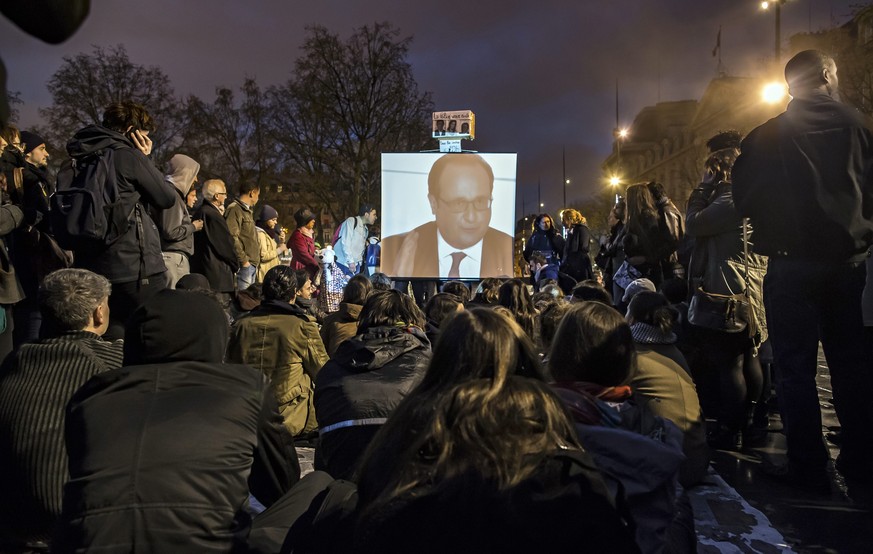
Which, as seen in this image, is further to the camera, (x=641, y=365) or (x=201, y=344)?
(x=641, y=365)

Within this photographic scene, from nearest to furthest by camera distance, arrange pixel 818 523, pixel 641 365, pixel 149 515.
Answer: pixel 149 515, pixel 818 523, pixel 641 365

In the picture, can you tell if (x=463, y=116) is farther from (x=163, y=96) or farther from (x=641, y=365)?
(x=163, y=96)

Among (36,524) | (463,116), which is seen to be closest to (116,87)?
(463,116)

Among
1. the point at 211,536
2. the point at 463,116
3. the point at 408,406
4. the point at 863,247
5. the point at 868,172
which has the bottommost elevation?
the point at 211,536

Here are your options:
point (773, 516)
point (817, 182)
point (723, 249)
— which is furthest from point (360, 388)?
point (723, 249)

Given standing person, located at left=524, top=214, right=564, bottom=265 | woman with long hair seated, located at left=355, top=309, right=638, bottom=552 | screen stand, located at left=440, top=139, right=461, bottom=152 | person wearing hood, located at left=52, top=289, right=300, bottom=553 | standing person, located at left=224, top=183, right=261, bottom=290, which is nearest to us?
woman with long hair seated, located at left=355, top=309, right=638, bottom=552

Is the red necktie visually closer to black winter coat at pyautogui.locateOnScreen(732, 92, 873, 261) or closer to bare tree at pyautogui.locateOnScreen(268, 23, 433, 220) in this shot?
black winter coat at pyautogui.locateOnScreen(732, 92, 873, 261)

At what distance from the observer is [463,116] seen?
11.6 metres

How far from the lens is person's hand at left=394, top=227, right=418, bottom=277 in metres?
11.1

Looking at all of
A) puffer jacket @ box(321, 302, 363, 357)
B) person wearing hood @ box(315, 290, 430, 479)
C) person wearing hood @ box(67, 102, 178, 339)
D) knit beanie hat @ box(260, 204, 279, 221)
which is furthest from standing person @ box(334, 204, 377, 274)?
person wearing hood @ box(315, 290, 430, 479)

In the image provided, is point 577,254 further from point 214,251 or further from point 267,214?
point 214,251

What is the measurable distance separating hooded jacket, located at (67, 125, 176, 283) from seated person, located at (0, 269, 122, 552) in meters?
1.20

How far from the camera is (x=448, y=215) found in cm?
1103

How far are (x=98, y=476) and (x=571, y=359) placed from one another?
1622mm
